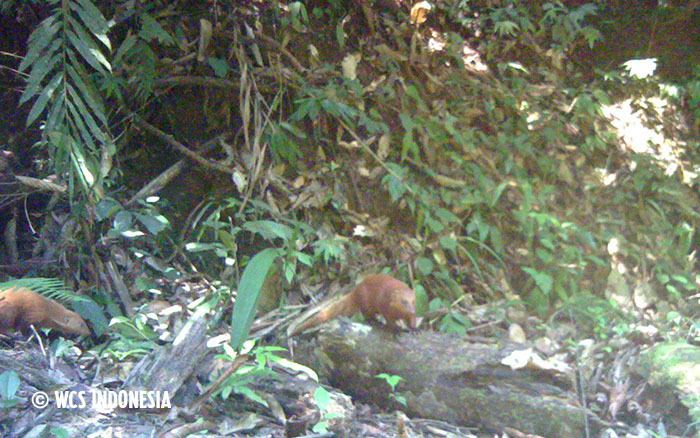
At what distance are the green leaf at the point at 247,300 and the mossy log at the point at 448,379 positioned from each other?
613 mm

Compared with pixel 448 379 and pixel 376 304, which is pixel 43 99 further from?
pixel 448 379

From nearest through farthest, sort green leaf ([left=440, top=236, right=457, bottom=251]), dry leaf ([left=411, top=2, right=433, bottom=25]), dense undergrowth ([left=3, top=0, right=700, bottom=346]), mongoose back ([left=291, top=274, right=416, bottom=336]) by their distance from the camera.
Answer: mongoose back ([left=291, top=274, right=416, bottom=336])
dense undergrowth ([left=3, top=0, right=700, bottom=346])
green leaf ([left=440, top=236, right=457, bottom=251])
dry leaf ([left=411, top=2, right=433, bottom=25])

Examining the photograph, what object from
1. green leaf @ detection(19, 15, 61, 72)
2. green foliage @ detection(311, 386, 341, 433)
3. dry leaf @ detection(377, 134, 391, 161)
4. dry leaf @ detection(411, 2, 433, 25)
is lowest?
green foliage @ detection(311, 386, 341, 433)

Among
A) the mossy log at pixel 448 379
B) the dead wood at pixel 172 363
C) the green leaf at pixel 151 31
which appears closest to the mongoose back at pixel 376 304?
the mossy log at pixel 448 379

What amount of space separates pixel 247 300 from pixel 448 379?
1021 mm

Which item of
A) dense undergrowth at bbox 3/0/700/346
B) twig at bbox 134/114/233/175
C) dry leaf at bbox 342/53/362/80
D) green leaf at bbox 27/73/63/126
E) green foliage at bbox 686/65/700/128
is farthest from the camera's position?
green foliage at bbox 686/65/700/128

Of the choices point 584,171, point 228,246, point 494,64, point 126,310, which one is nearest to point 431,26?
point 494,64

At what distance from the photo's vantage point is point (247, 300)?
2.58m

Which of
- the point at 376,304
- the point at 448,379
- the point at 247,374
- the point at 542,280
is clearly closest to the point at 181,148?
the point at 376,304

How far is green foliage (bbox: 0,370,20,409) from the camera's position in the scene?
7.23 ft

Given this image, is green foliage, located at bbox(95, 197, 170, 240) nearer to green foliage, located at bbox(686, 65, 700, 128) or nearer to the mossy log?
the mossy log

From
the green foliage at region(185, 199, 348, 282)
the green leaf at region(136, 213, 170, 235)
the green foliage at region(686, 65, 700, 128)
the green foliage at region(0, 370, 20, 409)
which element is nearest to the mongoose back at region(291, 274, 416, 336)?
the green foliage at region(185, 199, 348, 282)

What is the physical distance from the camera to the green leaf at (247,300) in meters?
2.52

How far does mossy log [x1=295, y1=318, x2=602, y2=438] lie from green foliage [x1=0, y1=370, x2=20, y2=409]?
1.25 meters
